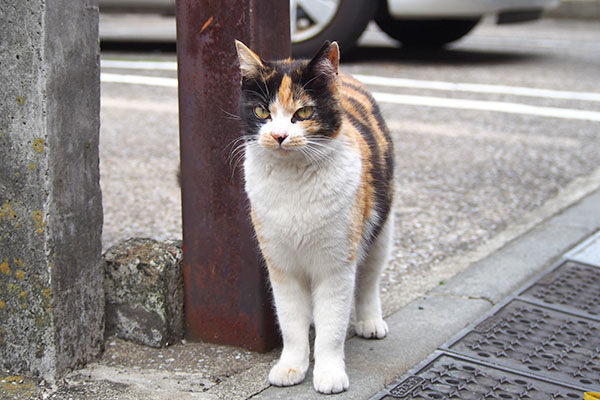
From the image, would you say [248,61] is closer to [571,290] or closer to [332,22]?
[571,290]

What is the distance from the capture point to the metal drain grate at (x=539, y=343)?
2.72m

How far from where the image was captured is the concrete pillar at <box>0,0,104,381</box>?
2.36 metres

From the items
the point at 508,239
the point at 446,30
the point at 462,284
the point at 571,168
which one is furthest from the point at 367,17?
the point at 462,284

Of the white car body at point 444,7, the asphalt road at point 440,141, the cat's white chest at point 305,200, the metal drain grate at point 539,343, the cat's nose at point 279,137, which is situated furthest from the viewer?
the white car body at point 444,7

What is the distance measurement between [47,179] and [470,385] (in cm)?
153

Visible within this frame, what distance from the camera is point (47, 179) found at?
7.91 feet

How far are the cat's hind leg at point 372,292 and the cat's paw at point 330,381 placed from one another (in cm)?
42

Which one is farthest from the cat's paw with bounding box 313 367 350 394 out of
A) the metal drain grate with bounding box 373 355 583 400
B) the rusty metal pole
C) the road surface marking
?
the road surface marking

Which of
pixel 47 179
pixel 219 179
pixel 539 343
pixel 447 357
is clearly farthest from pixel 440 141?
pixel 47 179

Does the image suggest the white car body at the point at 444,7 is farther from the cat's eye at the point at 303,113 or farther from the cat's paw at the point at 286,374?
the cat's paw at the point at 286,374

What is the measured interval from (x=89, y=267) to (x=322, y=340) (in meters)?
0.83

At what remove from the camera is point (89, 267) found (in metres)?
2.63

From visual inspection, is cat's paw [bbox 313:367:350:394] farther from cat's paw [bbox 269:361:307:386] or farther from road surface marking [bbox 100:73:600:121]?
road surface marking [bbox 100:73:600:121]

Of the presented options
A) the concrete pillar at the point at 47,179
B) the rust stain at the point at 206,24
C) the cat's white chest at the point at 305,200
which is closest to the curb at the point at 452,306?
the cat's white chest at the point at 305,200
